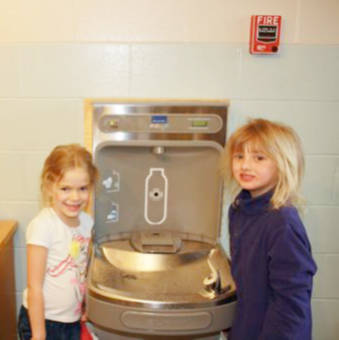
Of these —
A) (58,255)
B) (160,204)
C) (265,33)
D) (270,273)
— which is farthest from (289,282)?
(265,33)

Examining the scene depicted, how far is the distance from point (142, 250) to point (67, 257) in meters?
0.22

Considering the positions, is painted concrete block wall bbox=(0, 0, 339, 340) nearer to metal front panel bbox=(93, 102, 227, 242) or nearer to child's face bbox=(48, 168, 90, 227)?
metal front panel bbox=(93, 102, 227, 242)

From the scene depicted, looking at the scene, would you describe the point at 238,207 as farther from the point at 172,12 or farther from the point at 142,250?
the point at 172,12

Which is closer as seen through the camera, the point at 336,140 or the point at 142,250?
the point at 142,250

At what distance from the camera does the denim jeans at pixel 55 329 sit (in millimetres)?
1188

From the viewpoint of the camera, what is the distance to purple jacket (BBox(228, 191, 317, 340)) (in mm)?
985

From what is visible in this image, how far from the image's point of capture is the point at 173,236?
1.34m

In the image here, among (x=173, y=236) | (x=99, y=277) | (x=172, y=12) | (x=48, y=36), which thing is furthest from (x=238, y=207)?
(x=48, y=36)

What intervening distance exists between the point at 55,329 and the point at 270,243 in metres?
0.67

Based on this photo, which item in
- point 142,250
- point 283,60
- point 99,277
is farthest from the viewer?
point 283,60

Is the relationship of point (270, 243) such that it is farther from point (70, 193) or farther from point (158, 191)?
point (70, 193)

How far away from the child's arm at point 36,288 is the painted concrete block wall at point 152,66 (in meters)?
0.37

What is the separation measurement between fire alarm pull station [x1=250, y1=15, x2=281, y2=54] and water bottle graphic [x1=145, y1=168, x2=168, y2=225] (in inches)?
20.2

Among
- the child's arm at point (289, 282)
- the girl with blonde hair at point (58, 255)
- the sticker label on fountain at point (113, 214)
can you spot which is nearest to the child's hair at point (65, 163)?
the girl with blonde hair at point (58, 255)
